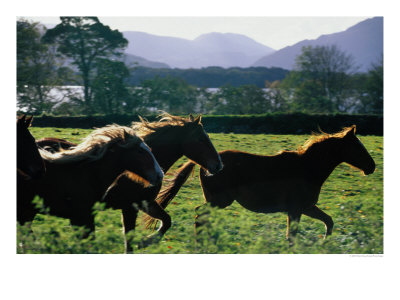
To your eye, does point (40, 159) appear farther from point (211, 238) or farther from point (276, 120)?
point (276, 120)

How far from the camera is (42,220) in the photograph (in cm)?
564

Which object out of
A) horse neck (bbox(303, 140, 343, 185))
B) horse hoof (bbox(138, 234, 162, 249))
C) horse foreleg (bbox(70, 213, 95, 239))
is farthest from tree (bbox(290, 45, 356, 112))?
horse foreleg (bbox(70, 213, 95, 239))

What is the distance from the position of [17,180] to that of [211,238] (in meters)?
3.03

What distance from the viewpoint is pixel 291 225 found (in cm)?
577

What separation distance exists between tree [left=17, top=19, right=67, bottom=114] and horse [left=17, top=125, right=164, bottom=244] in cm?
175

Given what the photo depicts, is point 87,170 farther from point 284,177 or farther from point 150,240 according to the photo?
point 284,177

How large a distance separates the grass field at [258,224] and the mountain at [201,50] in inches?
69.6

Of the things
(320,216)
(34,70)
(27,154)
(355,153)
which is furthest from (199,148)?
(34,70)

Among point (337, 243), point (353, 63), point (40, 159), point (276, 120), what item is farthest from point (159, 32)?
point (337, 243)

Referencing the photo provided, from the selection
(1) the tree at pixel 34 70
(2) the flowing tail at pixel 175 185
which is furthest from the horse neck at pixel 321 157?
(1) the tree at pixel 34 70

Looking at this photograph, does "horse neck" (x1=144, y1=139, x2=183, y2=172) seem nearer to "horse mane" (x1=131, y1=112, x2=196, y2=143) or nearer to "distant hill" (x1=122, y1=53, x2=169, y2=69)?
"horse mane" (x1=131, y1=112, x2=196, y2=143)

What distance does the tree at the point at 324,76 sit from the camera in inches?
277

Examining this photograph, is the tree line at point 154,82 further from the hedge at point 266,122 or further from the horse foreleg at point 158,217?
the horse foreleg at point 158,217

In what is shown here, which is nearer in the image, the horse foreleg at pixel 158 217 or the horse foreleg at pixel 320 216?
the horse foreleg at pixel 158 217
